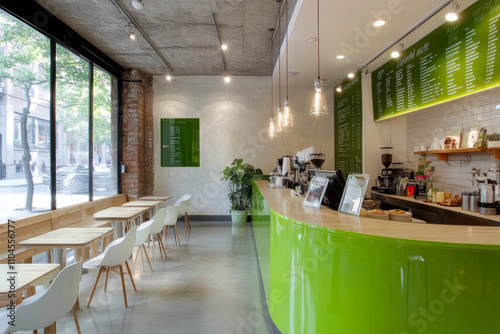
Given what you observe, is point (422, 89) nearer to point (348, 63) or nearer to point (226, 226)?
point (348, 63)

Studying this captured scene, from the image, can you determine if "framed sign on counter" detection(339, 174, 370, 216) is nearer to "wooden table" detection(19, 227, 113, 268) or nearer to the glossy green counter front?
the glossy green counter front

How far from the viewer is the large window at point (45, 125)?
3.68 metres

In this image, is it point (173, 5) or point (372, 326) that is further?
point (173, 5)

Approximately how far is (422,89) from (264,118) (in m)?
3.97

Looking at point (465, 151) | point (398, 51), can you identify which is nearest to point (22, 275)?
point (465, 151)

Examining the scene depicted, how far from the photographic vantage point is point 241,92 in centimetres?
763

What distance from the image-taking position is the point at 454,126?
414cm

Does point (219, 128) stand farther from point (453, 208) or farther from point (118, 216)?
point (453, 208)

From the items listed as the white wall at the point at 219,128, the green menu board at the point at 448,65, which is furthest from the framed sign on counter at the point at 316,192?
the white wall at the point at 219,128

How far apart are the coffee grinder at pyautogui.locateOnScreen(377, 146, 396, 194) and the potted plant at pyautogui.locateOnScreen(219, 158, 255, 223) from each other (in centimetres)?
297

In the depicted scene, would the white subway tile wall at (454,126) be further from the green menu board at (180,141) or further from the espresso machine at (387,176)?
the green menu board at (180,141)

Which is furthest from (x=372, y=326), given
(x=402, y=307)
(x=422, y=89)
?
(x=422, y=89)

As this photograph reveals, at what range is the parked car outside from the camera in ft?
15.7

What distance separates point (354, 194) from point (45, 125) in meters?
4.36
